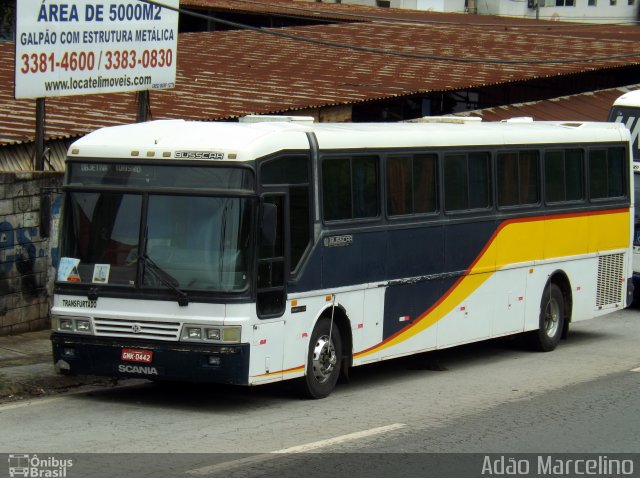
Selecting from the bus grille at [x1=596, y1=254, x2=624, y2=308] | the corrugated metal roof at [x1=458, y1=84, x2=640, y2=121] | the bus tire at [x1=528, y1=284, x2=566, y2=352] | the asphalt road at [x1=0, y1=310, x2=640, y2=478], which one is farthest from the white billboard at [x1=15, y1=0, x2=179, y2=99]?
the corrugated metal roof at [x1=458, y1=84, x2=640, y2=121]

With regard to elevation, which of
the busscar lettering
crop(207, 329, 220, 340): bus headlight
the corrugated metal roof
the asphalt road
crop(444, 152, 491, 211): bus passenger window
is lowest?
the asphalt road

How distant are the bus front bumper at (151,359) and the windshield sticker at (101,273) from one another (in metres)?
0.56

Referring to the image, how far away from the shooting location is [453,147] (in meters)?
15.1

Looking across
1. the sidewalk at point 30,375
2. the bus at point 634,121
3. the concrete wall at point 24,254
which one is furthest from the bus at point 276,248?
the bus at point 634,121

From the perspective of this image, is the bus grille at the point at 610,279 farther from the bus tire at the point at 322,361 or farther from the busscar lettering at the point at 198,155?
the busscar lettering at the point at 198,155

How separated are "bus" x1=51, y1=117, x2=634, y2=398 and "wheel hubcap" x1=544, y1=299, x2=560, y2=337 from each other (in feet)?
4.80

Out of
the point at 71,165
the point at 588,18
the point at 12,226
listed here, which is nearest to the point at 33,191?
the point at 12,226

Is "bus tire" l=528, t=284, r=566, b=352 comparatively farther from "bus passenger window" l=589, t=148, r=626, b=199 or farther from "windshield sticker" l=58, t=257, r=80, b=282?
"windshield sticker" l=58, t=257, r=80, b=282

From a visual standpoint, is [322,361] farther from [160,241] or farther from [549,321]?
[549,321]

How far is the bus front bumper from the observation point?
11719 millimetres

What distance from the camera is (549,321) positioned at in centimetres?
1745

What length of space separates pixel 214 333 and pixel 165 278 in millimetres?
727

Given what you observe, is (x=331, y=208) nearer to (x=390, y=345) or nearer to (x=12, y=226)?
(x=390, y=345)

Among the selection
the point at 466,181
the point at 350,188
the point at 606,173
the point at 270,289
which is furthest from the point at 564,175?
the point at 270,289
